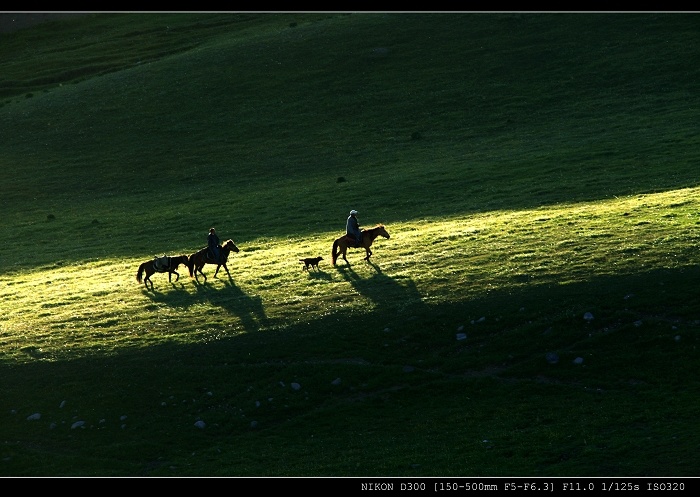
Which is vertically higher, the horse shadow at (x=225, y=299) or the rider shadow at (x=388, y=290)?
the horse shadow at (x=225, y=299)

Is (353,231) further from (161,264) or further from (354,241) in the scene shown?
(161,264)

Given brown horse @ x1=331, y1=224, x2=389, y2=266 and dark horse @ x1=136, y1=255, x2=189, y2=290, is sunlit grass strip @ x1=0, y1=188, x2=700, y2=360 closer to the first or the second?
dark horse @ x1=136, y1=255, x2=189, y2=290

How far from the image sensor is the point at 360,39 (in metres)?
101

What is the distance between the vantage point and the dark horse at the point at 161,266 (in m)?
40.7

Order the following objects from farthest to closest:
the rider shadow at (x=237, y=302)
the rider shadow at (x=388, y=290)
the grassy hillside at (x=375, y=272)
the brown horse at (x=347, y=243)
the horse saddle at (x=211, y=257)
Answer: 1. the horse saddle at (x=211, y=257)
2. the brown horse at (x=347, y=243)
3. the rider shadow at (x=237, y=302)
4. the rider shadow at (x=388, y=290)
5. the grassy hillside at (x=375, y=272)

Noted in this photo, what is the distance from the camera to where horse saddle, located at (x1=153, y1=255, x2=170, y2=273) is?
40.6 meters

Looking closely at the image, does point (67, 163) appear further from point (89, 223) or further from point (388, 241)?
point (388, 241)

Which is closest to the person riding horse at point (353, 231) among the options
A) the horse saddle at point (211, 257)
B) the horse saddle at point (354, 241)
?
the horse saddle at point (354, 241)

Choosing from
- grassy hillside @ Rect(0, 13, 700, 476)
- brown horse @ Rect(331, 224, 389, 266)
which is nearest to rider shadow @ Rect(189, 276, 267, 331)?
grassy hillside @ Rect(0, 13, 700, 476)

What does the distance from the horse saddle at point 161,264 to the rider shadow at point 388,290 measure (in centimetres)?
804

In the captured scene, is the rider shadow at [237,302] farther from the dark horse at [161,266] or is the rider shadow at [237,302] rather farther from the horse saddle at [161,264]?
the horse saddle at [161,264]

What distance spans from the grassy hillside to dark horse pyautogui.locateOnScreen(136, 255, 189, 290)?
0.90 metres
